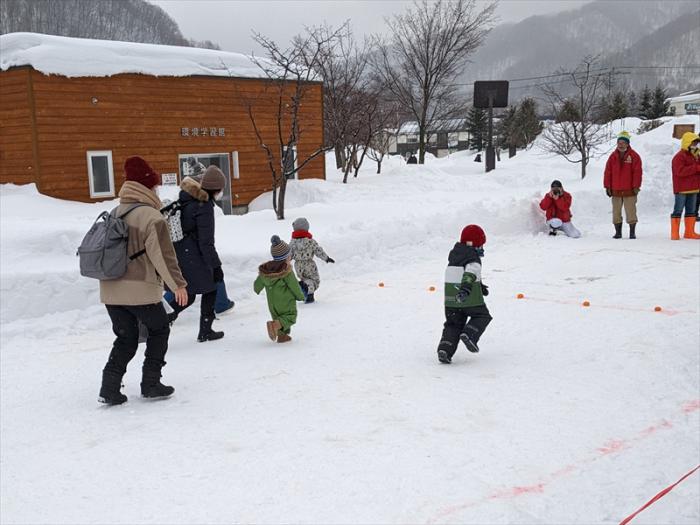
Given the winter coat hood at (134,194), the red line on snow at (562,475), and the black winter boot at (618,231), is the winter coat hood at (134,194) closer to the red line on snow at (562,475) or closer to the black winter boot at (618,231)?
the red line on snow at (562,475)

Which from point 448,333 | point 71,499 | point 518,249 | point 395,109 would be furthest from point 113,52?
point 395,109

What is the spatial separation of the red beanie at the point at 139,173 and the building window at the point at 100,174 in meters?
12.5

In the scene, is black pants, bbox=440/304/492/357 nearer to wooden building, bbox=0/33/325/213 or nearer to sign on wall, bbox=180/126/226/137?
wooden building, bbox=0/33/325/213

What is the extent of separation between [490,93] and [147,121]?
54.0ft

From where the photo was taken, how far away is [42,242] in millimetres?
8641

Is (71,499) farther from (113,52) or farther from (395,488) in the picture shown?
(113,52)

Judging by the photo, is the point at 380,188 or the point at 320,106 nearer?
the point at 380,188

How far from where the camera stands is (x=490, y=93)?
28.4 metres

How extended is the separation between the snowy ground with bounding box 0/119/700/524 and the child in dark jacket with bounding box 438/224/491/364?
8.3 inches

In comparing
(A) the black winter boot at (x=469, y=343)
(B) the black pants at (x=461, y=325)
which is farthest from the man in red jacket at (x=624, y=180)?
(A) the black winter boot at (x=469, y=343)

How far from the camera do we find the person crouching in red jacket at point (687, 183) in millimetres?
12133

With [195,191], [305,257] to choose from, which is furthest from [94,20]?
[195,191]

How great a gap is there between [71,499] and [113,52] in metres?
15.3

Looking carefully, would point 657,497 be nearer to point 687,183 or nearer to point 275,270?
point 275,270
